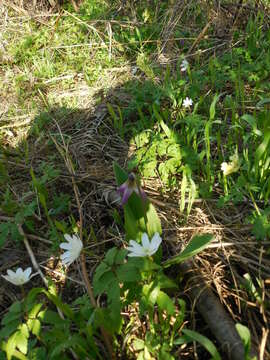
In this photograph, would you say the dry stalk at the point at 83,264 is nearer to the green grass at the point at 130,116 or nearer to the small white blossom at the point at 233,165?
the green grass at the point at 130,116

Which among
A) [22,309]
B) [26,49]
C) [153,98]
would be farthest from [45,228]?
[26,49]

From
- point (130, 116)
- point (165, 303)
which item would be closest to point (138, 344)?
point (165, 303)

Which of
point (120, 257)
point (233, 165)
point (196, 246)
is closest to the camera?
point (120, 257)

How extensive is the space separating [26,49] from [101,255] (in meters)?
2.54

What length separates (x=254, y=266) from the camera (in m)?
1.31

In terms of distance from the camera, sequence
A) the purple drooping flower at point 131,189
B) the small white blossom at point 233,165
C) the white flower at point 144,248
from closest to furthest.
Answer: the white flower at point 144,248 < the purple drooping flower at point 131,189 < the small white blossom at point 233,165

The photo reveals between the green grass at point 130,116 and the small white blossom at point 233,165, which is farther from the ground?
the small white blossom at point 233,165

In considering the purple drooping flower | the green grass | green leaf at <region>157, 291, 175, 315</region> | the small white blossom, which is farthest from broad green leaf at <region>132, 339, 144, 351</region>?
the small white blossom

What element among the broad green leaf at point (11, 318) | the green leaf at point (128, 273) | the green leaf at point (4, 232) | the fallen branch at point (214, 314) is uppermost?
the green leaf at point (128, 273)

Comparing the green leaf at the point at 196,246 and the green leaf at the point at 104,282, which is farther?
the green leaf at the point at 196,246

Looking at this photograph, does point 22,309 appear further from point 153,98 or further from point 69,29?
point 69,29

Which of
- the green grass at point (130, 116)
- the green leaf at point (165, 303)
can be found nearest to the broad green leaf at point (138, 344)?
the green grass at point (130, 116)

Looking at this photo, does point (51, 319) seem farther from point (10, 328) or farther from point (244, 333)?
point (244, 333)

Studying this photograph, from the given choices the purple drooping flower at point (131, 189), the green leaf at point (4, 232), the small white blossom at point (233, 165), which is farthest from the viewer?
the green leaf at point (4, 232)
